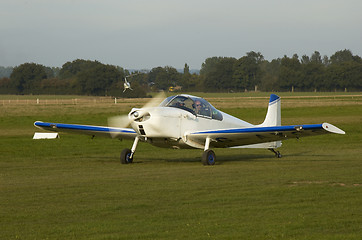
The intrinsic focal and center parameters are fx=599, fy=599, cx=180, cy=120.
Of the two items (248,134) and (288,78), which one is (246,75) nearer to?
(288,78)

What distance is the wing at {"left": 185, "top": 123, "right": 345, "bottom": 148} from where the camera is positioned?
17688mm

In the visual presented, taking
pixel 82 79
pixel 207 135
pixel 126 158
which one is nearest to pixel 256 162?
pixel 207 135

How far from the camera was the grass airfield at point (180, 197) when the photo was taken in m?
8.91

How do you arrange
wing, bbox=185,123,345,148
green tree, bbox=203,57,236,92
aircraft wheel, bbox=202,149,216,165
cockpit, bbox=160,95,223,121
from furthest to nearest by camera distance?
1. green tree, bbox=203,57,236,92
2. cockpit, bbox=160,95,223,121
3. aircraft wheel, bbox=202,149,216,165
4. wing, bbox=185,123,345,148

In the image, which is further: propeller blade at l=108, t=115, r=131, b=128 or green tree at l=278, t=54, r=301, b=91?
green tree at l=278, t=54, r=301, b=91

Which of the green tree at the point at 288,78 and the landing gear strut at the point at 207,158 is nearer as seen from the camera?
the landing gear strut at the point at 207,158

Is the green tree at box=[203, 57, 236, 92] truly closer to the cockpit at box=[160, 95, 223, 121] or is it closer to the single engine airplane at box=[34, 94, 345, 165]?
the single engine airplane at box=[34, 94, 345, 165]

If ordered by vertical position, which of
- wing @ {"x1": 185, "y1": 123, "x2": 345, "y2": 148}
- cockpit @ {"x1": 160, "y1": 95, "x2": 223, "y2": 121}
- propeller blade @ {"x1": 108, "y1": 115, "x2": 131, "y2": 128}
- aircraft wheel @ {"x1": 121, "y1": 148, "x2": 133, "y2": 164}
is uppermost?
cockpit @ {"x1": 160, "y1": 95, "x2": 223, "y2": 121}

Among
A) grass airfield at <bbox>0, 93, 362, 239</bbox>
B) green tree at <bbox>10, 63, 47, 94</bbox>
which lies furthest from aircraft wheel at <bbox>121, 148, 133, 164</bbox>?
green tree at <bbox>10, 63, 47, 94</bbox>

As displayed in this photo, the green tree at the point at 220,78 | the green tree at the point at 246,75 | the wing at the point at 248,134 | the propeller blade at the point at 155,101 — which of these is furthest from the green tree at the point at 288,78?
the propeller blade at the point at 155,101

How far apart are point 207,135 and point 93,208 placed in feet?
28.8

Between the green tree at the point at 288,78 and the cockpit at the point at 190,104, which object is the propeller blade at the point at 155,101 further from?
the green tree at the point at 288,78

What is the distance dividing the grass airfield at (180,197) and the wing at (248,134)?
75 cm

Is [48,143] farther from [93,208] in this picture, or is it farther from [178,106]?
[93,208]
